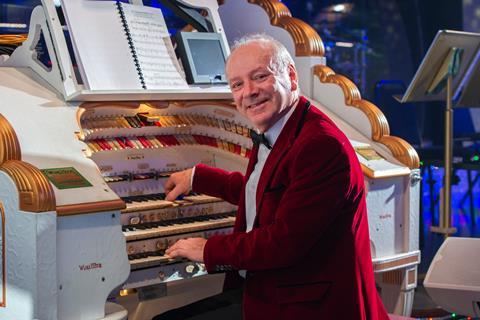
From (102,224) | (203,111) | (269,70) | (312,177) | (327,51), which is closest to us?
(312,177)

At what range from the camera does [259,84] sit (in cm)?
252

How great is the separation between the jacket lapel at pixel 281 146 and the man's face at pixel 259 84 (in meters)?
0.06

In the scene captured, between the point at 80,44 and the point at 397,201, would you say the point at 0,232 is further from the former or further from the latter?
the point at 397,201

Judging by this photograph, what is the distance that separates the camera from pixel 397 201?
4133 mm

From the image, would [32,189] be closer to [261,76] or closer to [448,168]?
[261,76]

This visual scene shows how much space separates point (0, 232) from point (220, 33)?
181cm

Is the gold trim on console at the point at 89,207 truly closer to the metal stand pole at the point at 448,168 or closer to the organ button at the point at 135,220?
the organ button at the point at 135,220

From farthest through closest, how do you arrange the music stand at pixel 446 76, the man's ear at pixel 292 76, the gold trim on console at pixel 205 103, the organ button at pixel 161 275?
the music stand at pixel 446 76 < the gold trim on console at pixel 205 103 < the organ button at pixel 161 275 < the man's ear at pixel 292 76

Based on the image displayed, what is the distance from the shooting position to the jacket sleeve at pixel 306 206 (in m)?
2.34

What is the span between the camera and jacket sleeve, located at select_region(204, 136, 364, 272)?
2.34 m

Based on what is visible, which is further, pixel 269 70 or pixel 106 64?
pixel 106 64

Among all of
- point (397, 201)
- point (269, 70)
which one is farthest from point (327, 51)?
point (269, 70)

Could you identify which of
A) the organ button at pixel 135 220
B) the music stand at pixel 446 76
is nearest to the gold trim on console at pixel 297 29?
the music stand at pixel 446 76

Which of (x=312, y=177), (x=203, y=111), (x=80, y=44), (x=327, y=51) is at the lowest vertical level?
(x=312, y=177)
